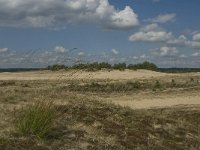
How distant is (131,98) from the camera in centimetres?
2561

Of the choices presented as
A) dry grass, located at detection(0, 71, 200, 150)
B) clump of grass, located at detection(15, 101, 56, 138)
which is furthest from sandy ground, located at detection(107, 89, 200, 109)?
clump of grass, located at detection(15, 101, 56, 138)

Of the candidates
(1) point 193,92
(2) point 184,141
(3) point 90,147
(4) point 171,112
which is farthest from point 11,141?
(1) point 193,92

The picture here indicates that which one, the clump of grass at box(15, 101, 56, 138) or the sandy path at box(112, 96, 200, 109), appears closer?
the clump of grass at box(15, 101, 56, 138)

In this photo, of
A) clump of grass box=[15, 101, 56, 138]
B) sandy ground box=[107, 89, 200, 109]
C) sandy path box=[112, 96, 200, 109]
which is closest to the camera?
clump of grass box=[15, 101, 56, 138]

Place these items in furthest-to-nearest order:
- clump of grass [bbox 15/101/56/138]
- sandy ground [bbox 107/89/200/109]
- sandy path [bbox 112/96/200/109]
Result: sandy ground [bbox 107/89/200/109] < sandy path [bbox 112/96/200/109] < clump of grass [bbox 15/101/56/138]

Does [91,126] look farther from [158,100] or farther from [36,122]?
[158,100]

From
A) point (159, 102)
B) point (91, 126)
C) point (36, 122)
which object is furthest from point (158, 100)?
point (36, 122)

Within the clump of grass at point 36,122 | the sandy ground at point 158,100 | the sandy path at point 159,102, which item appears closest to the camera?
the clump of grass at point 36,122

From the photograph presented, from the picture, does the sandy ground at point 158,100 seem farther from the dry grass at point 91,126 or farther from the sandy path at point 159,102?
the dry grass at point 91,126

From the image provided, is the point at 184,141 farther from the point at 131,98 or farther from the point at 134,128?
the point at 131,98

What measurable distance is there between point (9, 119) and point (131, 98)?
12.2 m

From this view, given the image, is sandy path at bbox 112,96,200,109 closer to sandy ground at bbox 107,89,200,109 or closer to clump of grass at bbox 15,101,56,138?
sandy ground at bbox 107,89,200,109

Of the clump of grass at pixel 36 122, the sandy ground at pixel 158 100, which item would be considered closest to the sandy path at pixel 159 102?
the sandy ground at pixel 158 100

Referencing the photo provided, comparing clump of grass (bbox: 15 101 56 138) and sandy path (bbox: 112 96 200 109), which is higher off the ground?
clump of grass (bbox: 15 101 56 138)
